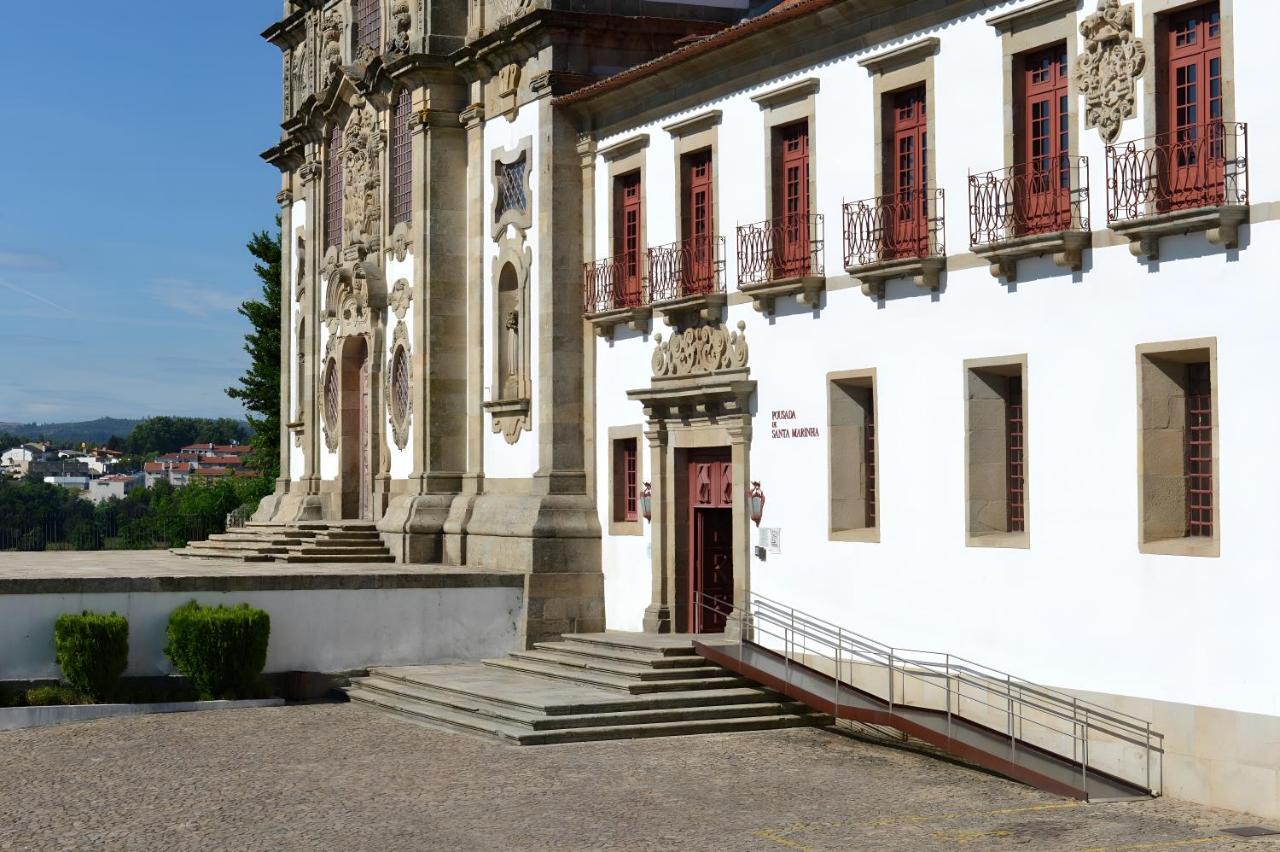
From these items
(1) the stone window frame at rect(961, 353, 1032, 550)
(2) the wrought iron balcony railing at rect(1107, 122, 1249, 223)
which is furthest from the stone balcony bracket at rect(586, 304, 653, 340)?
(2) the wrought iron balcony railing at rect(1107, 122, 1249, 223)

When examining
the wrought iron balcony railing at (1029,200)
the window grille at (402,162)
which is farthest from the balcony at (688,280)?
the window grille at (402,162)

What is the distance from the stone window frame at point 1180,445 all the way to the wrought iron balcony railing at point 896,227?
3552 millimetres

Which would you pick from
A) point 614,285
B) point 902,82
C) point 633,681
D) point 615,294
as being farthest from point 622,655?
point 902,82

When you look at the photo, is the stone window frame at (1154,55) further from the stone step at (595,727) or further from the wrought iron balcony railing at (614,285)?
the wrought iron balcony railing at (614,285)

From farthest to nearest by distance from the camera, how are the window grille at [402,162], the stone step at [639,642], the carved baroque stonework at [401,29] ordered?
the window grille at [402,162] < the carved baroque stonework at [401,29] < the stone step at [639,642]

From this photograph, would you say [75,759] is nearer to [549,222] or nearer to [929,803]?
[929,803]

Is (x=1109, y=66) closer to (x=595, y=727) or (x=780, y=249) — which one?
(x=780, y=249)

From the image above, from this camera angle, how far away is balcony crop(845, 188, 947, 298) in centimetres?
2252

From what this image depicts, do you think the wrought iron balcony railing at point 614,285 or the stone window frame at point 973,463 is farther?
the wrought iron balcony railing at point 614,285

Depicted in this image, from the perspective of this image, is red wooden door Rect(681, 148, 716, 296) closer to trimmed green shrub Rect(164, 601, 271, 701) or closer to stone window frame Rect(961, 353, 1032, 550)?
stone window frame Rect(961, 353, 1032, 550)

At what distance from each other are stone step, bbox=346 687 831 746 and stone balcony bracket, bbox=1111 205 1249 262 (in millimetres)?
7627

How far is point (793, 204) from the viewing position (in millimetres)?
25672

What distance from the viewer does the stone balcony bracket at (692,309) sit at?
26719 millimetres

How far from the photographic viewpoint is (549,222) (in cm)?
3038
